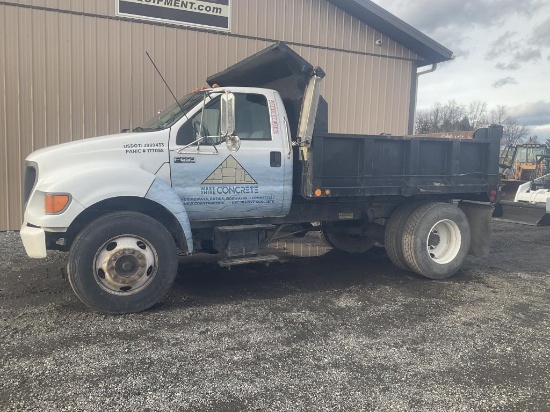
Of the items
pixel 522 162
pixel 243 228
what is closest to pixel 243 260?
pixel 243 228

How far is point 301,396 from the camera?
3242 millimetres

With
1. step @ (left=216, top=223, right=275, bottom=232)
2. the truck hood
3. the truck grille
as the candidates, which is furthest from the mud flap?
the truck grille

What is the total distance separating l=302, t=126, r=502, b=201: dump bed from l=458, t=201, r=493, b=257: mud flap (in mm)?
201

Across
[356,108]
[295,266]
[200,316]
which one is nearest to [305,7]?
[356,108]

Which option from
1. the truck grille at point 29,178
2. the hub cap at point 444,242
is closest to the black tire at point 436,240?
the hub cap at point 444,242

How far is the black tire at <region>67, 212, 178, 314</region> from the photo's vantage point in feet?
15.3

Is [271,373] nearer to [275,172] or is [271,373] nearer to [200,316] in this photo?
[200,316]

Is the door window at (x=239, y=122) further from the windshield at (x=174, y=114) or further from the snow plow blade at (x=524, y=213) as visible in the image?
the snow plow blade at (x=524, y=213)

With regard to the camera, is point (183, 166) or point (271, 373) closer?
point (271, 373)

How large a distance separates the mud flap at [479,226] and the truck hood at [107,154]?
4905 millimetres

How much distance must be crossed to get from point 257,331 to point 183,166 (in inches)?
80.1

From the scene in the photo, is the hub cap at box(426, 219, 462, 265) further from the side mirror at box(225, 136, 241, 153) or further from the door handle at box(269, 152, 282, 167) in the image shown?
the side mirror at box(225, 136, 241, 153)

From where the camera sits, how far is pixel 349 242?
8.15m

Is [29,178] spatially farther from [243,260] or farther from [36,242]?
[243,260]
